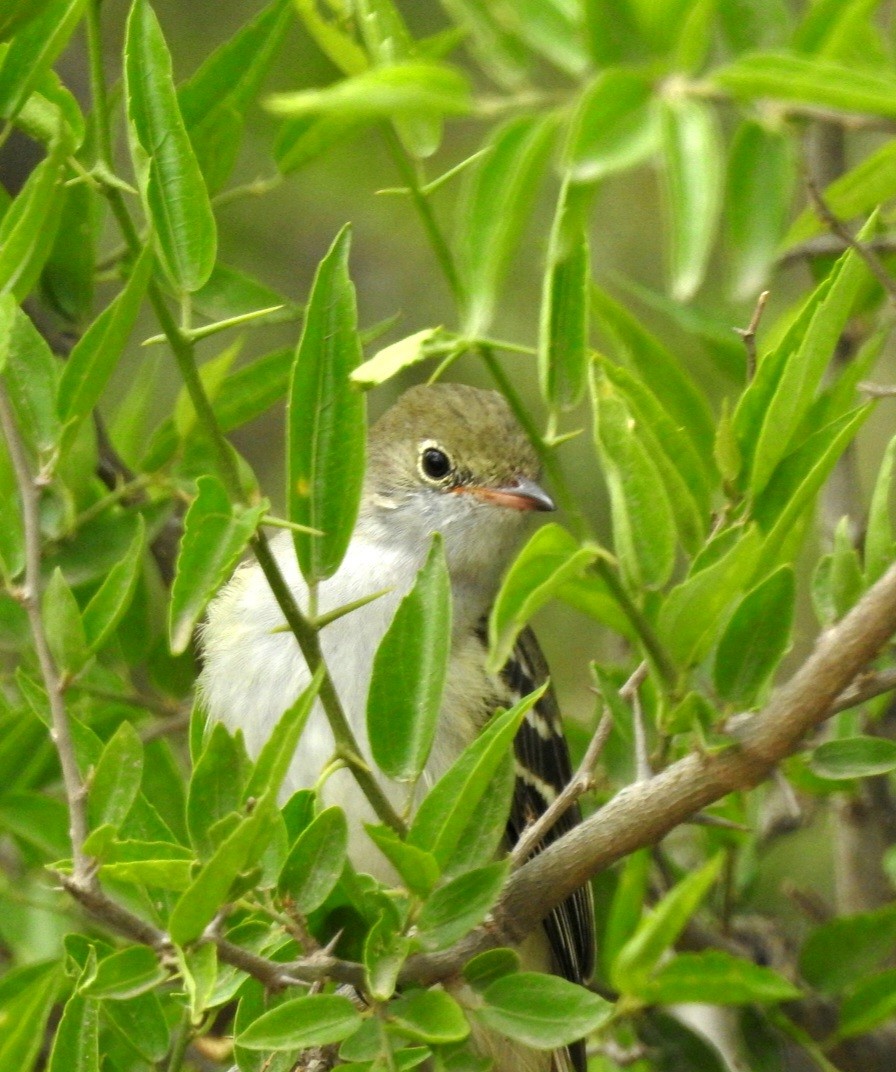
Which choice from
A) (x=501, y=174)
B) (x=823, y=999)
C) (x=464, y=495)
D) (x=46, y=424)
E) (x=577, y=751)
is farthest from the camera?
(x=464, y=495)

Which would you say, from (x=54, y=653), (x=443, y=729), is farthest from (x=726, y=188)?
(x=443, y=729)

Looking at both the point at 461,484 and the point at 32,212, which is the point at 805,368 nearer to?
the point at 32,212

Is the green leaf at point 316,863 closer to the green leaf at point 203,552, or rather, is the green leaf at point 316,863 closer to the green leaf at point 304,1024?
the green leaf at point 304,1024

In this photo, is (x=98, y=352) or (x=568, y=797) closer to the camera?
(x=98, y=352)

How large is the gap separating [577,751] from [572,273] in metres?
2.14

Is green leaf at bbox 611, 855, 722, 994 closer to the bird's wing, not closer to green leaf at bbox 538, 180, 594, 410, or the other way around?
green leaf at bbox 538, 180, 594, 410

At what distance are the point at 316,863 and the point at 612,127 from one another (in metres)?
1.12

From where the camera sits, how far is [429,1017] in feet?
7.22

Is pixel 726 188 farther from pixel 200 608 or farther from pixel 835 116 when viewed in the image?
pixel 200 608

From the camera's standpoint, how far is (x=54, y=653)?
2426 mm

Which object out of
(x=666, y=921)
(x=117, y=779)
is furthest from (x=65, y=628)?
(x=666, y=921)

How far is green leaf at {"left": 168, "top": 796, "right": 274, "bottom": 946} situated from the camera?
1878 millimetres

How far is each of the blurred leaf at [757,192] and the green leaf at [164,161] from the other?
0.73 meters

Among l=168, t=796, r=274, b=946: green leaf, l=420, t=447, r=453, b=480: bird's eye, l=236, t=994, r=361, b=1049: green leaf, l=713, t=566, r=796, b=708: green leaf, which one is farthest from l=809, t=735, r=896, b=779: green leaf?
l=420, t=447, r=453, b=480: bird's eye
